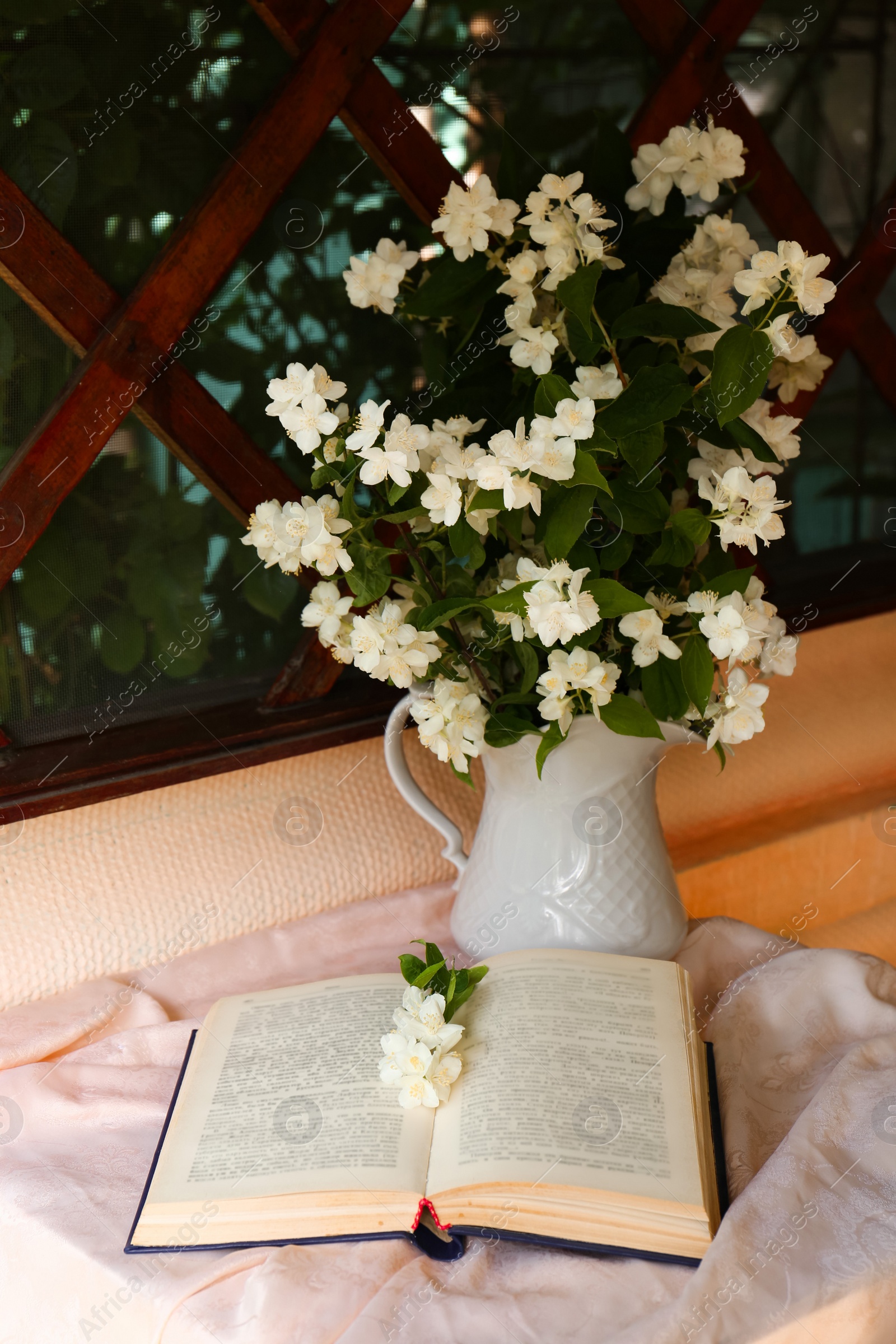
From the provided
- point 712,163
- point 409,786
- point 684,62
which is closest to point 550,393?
point 712,163

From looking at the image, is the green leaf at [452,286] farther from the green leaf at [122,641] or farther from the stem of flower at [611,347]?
the green leaf at [122,641]

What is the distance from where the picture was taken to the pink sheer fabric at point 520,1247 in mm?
535

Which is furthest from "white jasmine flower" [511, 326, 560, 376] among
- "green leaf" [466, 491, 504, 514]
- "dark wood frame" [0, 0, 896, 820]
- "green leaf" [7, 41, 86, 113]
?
"green leaf" [7, 41, 86, 113]

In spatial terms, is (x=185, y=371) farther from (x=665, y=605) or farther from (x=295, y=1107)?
(x=295, y=1107)

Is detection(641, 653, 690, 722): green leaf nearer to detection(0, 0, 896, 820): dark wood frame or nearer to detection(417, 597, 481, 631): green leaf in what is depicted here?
detection(417, 597, 481, 631): green leaf

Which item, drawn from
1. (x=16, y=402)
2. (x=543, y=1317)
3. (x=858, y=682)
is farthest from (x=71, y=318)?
(x=858, y=682)

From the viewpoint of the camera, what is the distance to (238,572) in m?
0.97

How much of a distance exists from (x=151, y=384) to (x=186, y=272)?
90mm

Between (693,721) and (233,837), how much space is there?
43 cm

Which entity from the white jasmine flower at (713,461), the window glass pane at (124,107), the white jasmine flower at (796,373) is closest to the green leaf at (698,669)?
the white jasmine flower at (713,461)

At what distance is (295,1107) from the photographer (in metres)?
0.63

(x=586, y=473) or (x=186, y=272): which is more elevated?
(x=186, y=272)

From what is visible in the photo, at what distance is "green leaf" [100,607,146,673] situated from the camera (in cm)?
91

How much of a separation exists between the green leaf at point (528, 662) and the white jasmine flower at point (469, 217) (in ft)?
0.85
